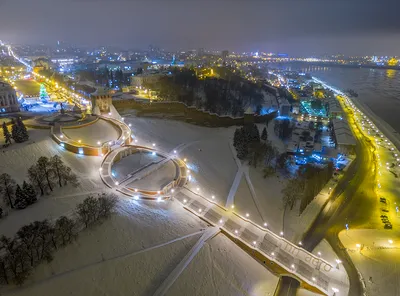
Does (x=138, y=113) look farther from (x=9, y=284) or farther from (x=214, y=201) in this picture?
(x=9, y=284)

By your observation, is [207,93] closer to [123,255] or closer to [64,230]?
[123,255]

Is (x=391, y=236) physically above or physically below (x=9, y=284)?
below

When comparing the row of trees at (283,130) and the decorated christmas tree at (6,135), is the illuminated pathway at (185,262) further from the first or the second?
the row of trees at (283,130)

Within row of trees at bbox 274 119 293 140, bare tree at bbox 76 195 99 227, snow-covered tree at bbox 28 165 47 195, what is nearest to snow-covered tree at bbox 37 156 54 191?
snow-covered tree at bbox 28 165 47 195

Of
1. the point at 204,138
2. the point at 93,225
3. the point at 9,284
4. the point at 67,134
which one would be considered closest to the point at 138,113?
the point at 204,138

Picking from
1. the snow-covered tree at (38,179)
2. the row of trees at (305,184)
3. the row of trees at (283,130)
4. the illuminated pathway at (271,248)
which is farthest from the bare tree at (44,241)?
the row of trees at (283,130)
